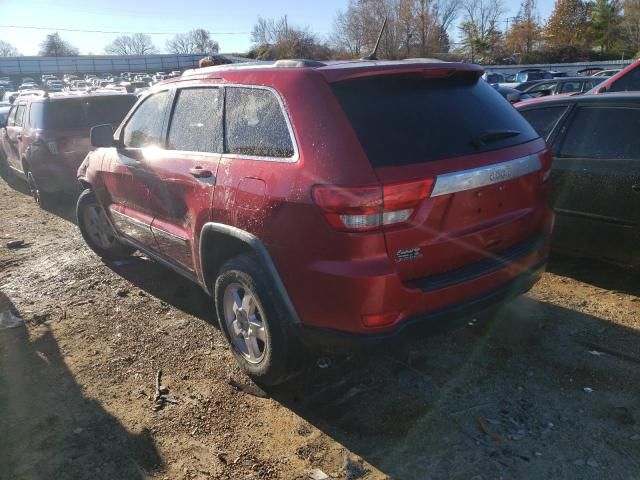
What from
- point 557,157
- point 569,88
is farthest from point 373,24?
point 557,157

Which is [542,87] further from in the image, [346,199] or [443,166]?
[346,199]

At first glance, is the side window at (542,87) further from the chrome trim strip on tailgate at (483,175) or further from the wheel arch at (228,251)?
the wheel arch at (228,251)

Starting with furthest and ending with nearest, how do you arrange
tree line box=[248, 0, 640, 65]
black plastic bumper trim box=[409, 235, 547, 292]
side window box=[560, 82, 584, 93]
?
tree line box=[248, 0, 640, 65], side window box=[560, 82, 584, 93], black plastic bumper trim box=[409, 235, 547, 292]

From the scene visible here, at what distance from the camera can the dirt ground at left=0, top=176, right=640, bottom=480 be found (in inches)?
102

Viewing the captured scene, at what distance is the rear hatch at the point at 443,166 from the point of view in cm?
251

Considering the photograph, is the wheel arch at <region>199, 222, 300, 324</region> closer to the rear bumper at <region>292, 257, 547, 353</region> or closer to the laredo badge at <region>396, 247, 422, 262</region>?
the rear bumper at <region>292, 257, 547, 353</region>

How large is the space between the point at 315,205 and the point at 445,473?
4.66 feet

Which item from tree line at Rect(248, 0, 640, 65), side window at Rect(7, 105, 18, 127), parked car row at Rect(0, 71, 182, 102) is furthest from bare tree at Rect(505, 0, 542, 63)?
side window at Rect(7, 105, 18, 127)

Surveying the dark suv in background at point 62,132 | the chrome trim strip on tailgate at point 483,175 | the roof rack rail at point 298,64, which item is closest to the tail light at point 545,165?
the chrome trim strip on tailgate at point 483,175

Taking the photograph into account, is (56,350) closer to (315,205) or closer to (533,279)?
(315,205)

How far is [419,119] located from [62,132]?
6.76 meters

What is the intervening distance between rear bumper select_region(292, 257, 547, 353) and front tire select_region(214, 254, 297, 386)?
17 cm

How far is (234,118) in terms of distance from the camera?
3242 mm

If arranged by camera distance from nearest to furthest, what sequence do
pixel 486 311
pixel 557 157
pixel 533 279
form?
1. pixel 486 311
2. pixel 533 279
3. pixel 557 157
